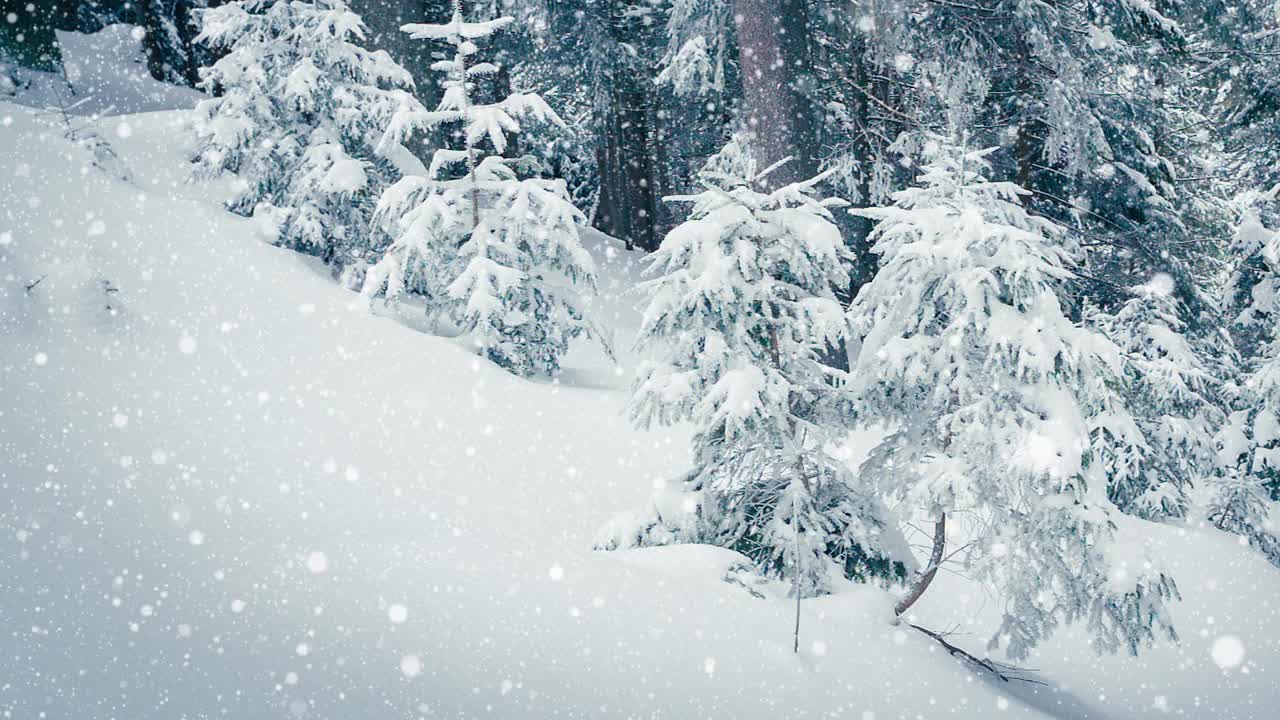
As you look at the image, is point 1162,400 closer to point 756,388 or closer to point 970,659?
point 970,659

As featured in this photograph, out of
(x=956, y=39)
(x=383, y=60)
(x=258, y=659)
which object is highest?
(x=956, y=39)

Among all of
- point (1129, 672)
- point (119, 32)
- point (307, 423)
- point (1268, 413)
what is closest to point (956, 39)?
point (1129, 672)

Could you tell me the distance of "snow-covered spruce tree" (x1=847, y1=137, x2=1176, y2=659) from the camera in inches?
152

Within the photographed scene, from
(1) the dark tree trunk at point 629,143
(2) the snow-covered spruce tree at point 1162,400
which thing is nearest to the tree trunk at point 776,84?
(2) the snow-covered spruce tree at point 1162,400

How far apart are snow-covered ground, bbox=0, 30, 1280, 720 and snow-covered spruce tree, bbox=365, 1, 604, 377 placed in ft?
1.66

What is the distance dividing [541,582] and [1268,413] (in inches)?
535

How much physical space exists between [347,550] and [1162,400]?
39.5 feet

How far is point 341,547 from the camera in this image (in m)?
3.83

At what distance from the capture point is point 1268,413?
12.5m

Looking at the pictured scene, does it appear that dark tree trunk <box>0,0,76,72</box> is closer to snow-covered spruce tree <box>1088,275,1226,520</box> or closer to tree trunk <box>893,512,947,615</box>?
tree trunk <box>893,512,947,615</box>

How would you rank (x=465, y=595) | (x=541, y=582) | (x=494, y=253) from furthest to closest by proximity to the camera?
(x=494, y=253), (x=541, y=582), (x=465, y=595)

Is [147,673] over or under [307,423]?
over

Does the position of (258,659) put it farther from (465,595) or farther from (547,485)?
(547,485)

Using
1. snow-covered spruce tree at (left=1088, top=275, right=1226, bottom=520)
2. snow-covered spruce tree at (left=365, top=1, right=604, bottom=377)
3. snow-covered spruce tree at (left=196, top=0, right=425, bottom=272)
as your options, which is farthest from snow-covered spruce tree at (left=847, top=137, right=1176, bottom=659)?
snow-covered spruce tree at (left=1088, top=275, right=1226, bottom=520)
